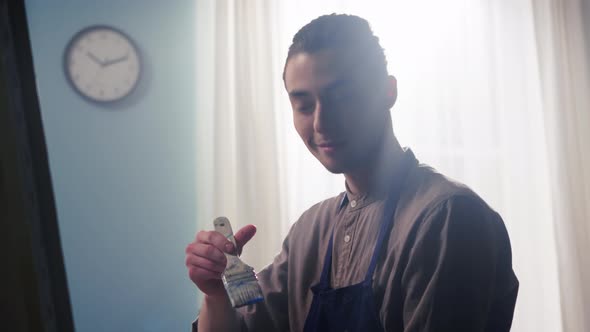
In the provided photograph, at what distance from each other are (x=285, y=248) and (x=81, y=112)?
0.92 m

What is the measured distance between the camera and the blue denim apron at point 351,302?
2.50 ft

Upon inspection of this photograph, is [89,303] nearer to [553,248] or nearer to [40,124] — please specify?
[40,124]

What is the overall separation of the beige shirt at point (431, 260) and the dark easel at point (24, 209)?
0.54 metres

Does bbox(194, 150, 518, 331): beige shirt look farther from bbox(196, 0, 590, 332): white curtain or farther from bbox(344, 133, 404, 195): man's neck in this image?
bbox(196, 0, 590, 332): white curtain

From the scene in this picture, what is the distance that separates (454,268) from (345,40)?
16.9 inches

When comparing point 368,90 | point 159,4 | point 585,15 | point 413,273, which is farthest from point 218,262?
point 585,15

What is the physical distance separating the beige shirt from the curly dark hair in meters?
0.18

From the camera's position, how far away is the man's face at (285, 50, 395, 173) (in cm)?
86

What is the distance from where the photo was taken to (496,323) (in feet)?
2.45

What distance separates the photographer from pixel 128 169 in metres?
1.61

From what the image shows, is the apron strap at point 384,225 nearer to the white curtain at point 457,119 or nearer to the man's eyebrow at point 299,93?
the man's eyebrow at point 299,93

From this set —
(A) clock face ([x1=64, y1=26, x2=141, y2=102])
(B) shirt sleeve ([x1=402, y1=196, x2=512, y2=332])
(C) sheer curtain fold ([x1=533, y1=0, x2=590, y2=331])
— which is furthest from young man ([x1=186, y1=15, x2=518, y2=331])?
(C) sheer curtain fold ([x1=533, y1=0, x2=590, y2=331])

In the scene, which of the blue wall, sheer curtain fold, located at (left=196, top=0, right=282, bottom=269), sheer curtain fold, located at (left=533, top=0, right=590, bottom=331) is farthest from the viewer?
sheer curtain fold, located at (left=533, top=0, right=590, bottom=331)

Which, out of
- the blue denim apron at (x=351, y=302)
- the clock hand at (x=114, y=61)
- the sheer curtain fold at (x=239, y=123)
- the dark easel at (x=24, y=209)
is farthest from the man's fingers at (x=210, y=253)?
the clock hand at (x=114, y=61)
